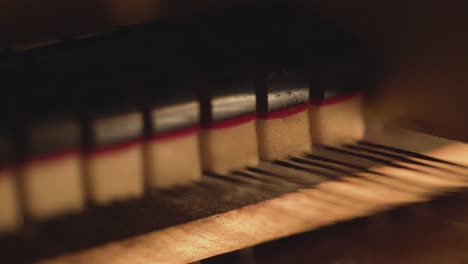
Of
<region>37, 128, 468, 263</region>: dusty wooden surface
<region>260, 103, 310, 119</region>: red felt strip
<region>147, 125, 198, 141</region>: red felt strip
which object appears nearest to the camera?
<region>37, 128, 468, 263</region>: dusty wooden surface

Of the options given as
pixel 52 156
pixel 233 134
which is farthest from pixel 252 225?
pixel 52 156

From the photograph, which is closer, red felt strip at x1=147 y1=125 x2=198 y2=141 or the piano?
the piano

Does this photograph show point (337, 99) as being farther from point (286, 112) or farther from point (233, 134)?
point (233, 134)

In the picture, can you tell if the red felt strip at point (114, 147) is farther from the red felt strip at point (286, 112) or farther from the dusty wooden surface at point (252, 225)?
the red felt strip at point (286, 112)

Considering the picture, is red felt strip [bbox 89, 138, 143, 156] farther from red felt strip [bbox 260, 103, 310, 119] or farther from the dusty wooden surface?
red felt strip [bbox 260, 103, 310, 119]

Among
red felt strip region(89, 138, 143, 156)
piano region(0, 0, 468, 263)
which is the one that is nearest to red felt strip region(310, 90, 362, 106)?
piano region(0, 0, 468, 263)

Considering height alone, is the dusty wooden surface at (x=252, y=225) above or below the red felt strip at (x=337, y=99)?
below

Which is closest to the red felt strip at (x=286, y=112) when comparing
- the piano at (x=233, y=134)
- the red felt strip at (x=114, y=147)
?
the piano at (x=233, y=134)

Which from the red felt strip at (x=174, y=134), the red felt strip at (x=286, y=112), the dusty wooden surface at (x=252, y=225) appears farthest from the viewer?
the red felt strip at (x=286, y=112)

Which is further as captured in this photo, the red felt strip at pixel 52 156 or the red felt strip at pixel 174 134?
the red felt strip at pixel 174 134
